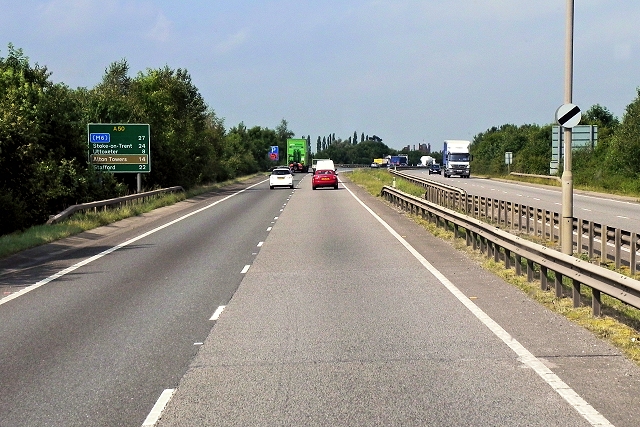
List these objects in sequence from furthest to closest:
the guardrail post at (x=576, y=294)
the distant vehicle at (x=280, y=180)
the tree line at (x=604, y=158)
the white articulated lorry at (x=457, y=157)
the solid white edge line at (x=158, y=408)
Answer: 1. the white articulated lorry at (x=457, y=157)
2. the distant vehicle at (x=280, y=180)
3. the tree line at (x=604, y=158)
4. the guardrail post at (x=576, y=294)
5. the solid white edge line at (x=158, y=408)

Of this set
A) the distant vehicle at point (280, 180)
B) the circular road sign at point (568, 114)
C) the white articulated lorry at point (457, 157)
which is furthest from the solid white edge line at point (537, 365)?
the white articulated lorry at point (457, 157)

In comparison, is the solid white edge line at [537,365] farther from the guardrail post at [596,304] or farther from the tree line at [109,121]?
the tree line at [109,121]

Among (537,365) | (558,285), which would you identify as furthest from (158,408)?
(558,285)

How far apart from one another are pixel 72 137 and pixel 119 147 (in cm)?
290

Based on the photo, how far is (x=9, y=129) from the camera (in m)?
31.0

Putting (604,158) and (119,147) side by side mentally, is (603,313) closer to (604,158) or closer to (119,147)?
(119,147)

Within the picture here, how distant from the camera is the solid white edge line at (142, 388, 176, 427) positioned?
6.76 metres

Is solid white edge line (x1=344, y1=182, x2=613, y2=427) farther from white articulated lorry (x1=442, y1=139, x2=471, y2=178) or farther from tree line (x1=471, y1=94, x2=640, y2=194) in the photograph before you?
white articulated lorry (x1=442, y1=139, x2=471, y2=178)

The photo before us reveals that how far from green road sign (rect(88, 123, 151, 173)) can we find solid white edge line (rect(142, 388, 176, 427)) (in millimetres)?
35659

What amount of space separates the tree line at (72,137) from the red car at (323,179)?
28.2 feet

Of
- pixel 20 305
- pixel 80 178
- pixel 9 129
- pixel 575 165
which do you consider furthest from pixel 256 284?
pixel 575 165

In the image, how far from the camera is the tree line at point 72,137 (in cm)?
3155

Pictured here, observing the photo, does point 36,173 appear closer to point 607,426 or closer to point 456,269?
point 456,269

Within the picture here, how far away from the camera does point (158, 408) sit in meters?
7.16
